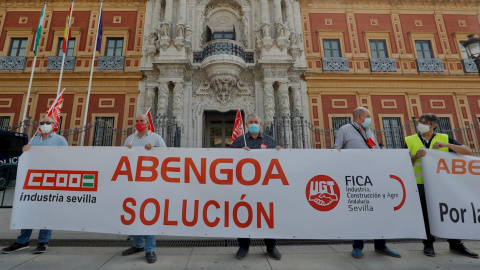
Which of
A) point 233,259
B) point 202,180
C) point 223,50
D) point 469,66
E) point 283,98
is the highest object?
point 223,50

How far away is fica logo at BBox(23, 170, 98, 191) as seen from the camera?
3557 millimetres

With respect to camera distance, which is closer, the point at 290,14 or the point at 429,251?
the point at 429,251

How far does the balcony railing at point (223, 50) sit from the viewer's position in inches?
457

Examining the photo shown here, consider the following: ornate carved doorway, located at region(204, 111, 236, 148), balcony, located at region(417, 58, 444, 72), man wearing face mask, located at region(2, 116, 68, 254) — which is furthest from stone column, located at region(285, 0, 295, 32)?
man wearing face mask, located at region(2, 116, 68, 254)

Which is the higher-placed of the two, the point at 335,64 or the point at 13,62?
the point at 13,62

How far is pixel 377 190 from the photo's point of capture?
344cm

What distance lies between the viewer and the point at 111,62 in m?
13.2

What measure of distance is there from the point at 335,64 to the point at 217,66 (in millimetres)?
6716

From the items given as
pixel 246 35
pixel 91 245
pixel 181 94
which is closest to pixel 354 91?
pixel 246 35

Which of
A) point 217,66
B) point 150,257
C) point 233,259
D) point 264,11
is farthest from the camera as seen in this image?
point 264,11

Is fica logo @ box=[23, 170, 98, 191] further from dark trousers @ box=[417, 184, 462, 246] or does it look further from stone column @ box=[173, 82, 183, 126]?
stone column @ box=[173, 82, 183, 126]

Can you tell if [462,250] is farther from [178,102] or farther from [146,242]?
[178,102]

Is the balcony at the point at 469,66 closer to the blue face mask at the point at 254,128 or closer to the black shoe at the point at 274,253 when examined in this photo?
the blue face mask at the point at 254,128

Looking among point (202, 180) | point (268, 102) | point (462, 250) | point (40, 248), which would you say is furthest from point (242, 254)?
point (268, 102)
